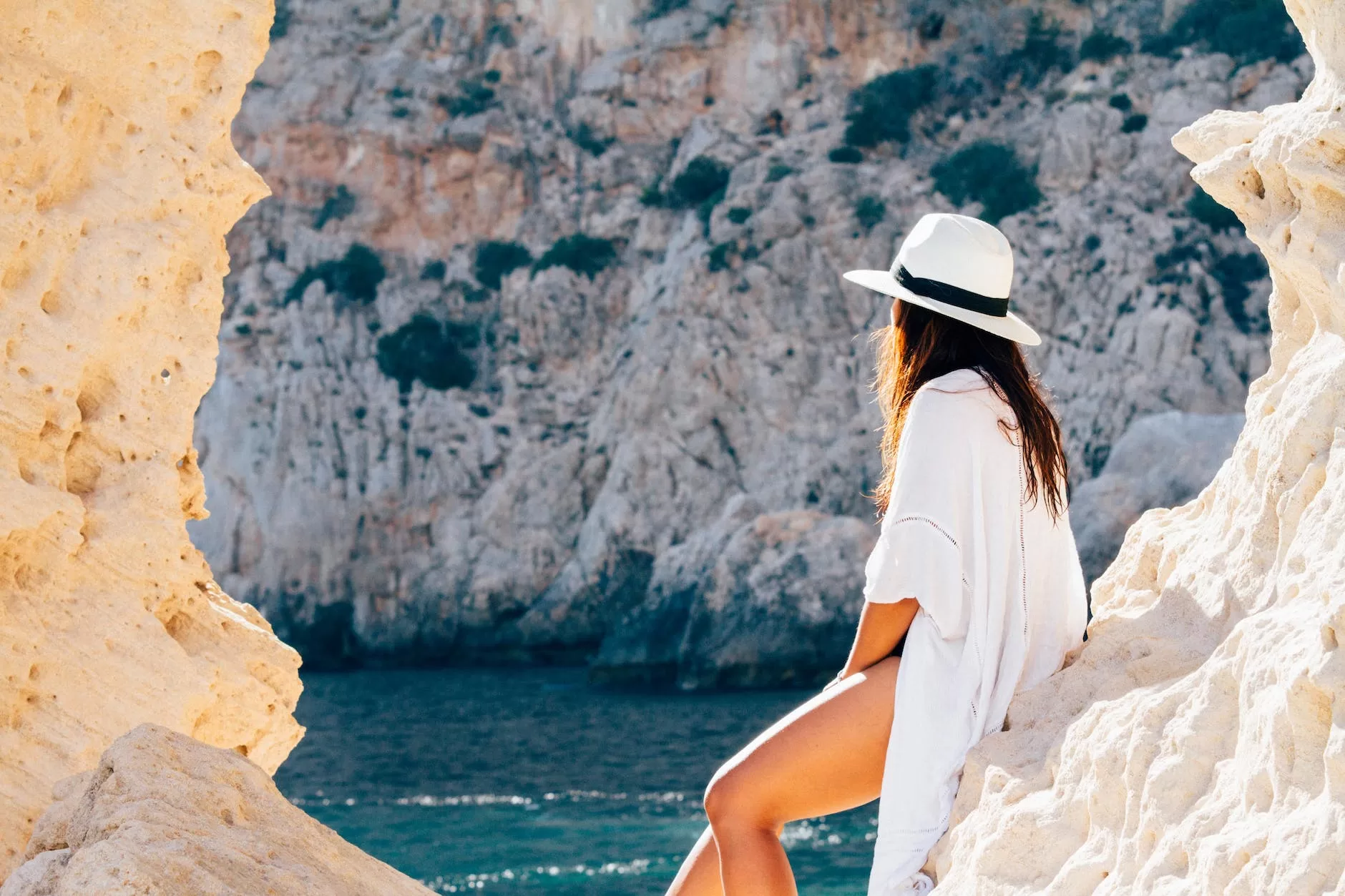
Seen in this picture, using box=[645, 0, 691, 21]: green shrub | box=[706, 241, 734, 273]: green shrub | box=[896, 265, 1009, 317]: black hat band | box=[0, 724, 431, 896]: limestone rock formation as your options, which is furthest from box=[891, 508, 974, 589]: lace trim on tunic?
box=[645, 0, 691, 21]: green shrub

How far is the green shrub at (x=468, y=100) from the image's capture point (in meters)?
35.8

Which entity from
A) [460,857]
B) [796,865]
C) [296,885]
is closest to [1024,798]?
[296,885]

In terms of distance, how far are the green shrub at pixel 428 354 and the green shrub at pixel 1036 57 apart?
14.0 meters

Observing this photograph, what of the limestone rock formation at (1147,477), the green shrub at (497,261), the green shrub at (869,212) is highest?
the green shrub at (869,212)

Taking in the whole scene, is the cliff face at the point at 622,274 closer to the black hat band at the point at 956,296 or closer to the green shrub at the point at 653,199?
the green shrub at the point at 653,199

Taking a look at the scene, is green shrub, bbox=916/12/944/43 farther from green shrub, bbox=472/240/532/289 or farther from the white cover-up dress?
the white cover-up dress

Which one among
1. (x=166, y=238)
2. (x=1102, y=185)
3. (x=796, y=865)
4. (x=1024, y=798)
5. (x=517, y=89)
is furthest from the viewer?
(x=517, y=89)

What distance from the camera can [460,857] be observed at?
12.3 m

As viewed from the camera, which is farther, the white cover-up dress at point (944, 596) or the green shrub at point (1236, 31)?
the green shrub at point (1236, 31)

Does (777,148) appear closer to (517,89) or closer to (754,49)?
(754,49)

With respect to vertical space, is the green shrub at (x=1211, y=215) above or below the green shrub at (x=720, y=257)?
above

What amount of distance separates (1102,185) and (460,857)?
71.9ft

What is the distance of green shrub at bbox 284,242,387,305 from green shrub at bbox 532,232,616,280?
13.4ft

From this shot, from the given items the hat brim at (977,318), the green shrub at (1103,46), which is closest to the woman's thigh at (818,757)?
the hat brim at (977,318)
